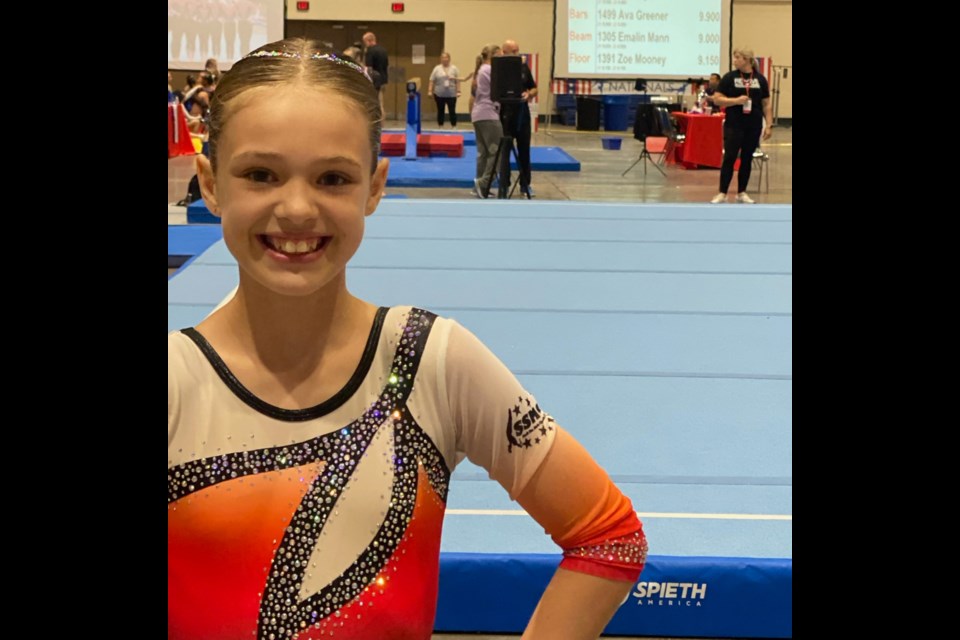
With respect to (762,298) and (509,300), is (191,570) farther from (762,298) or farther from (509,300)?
(762,298)

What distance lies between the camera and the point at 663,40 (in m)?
13.7

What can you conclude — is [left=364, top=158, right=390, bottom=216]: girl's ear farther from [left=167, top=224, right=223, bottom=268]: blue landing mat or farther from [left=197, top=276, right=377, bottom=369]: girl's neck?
[left=167, top=224, right=223, bottom=268]: blue landing mat

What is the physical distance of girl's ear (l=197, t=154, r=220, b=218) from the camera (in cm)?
125

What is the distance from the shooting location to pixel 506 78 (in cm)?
980

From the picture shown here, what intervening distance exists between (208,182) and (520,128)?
913 cm

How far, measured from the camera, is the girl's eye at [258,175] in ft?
3.89

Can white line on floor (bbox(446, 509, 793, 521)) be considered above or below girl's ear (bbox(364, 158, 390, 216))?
below

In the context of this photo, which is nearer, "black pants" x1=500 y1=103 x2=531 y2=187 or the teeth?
the teeth

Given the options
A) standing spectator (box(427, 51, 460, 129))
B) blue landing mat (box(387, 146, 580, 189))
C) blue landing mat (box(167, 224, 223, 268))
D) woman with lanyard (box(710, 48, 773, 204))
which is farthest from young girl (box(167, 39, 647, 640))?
standing spectator (box(427, 51, 460, 129))

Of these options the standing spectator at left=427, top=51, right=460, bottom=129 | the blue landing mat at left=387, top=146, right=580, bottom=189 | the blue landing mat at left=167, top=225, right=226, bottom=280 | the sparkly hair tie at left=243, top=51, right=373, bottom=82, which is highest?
the standing spectator at left=427, top=51, right=460, bottom=129

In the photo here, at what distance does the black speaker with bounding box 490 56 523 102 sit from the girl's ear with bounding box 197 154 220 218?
864 centimetres

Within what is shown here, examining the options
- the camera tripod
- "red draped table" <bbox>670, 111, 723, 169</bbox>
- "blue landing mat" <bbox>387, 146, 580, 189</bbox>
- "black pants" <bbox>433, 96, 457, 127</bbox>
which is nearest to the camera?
the camera tripod
